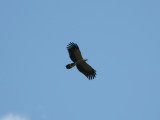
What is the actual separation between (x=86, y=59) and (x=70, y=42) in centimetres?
207

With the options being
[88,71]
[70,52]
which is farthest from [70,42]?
[88,71]

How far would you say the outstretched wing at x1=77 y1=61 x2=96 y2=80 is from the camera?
31914 mm

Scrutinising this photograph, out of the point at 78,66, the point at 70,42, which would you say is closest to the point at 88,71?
the point at 78,66

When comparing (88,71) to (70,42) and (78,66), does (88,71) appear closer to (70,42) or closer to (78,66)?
(78,66)

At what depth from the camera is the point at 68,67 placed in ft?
102

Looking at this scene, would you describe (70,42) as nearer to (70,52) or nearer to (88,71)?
(70,52)

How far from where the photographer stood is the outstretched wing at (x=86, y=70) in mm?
31914

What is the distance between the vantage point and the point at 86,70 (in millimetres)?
32406

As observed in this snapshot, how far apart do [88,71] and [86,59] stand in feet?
4.82

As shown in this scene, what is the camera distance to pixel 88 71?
32.5m

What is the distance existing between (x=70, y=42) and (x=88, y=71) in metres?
3.03

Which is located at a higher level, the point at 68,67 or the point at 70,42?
the point at 70,42

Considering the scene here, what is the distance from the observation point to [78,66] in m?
32.1

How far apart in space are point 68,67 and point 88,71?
228 centimetres
